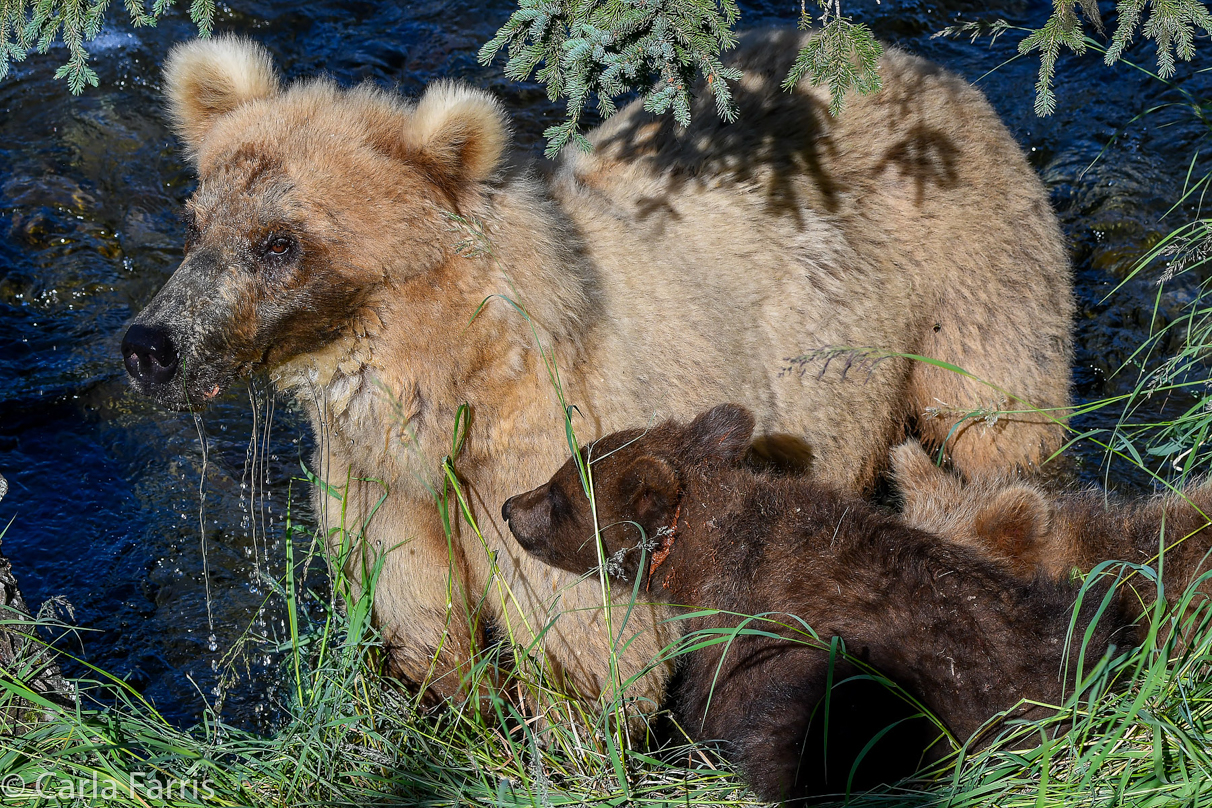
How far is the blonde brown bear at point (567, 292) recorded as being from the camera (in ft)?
11.9

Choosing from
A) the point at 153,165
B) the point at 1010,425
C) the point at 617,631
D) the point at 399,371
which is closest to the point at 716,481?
the point at 617,631

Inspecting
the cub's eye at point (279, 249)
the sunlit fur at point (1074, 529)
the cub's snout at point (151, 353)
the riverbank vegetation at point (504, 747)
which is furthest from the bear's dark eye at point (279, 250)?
the sunlit fur at point (1074, 529)

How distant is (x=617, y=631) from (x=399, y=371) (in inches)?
46.6

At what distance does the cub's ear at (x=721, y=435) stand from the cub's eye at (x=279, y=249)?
1468 mm

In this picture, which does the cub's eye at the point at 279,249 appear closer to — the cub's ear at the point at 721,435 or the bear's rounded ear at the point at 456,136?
the bear's rounded ear at the point at 456,136

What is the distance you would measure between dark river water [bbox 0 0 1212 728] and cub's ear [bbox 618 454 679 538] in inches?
60.5

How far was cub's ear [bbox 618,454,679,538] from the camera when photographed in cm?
361

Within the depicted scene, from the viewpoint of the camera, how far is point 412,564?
4.09 meters

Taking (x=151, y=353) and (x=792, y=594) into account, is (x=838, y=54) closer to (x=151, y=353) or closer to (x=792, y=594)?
(x=792, y=594)

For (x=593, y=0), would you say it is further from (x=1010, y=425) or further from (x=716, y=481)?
(x=1010, y=425)

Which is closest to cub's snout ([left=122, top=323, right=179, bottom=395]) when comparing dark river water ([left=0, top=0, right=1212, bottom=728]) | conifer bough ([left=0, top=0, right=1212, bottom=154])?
dark river water ([left=0, top=0, right=1212, bottom=728])

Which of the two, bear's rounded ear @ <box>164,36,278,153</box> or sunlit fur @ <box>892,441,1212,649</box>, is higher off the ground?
bear's rounded ear @ <box>164,36,278,153</box>

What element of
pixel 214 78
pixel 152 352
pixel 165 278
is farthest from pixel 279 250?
pixel 165 278

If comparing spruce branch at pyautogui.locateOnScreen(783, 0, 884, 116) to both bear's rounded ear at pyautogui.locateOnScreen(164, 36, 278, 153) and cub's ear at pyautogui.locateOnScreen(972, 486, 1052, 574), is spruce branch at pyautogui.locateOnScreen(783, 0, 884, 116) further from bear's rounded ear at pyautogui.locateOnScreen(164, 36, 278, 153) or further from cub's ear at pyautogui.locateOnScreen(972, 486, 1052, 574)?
bear's rounded ear at pyautogui.locateOnScreen(164, 36, 278, 153)
